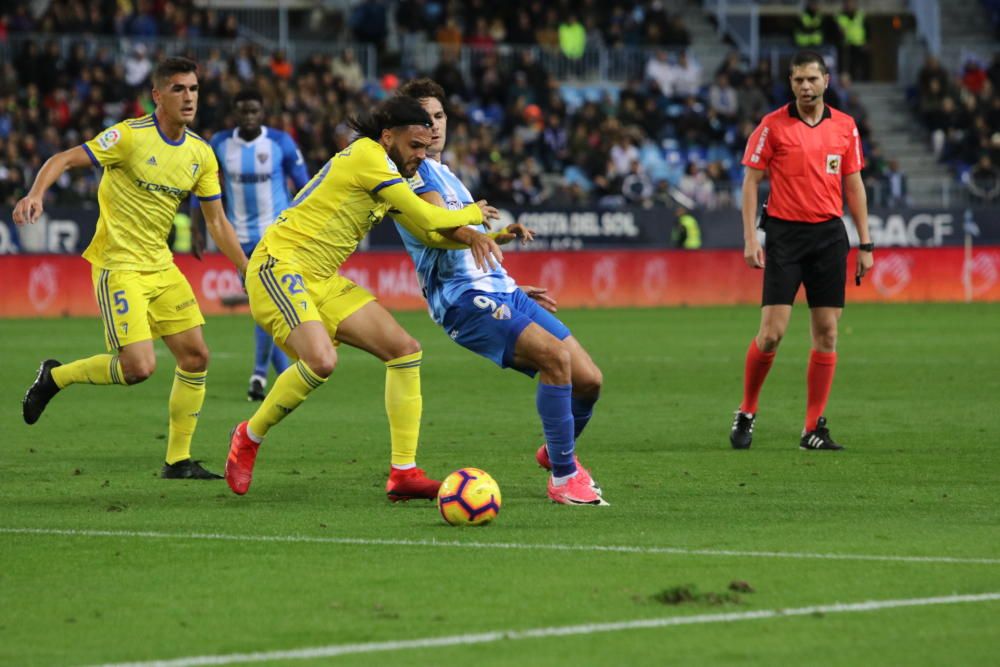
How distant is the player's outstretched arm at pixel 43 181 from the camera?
9109 millimetres

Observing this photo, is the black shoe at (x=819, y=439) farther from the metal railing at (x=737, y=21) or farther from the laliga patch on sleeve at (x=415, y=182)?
the metal railing at (x=737, y=21)

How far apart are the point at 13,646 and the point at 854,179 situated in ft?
24.4

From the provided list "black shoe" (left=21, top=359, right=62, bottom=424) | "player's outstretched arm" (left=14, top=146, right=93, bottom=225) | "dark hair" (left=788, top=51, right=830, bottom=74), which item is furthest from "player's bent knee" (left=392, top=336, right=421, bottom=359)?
"dark hair" (left=788, top=51, right=830, bottom=74)

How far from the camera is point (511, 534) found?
7898 millimetres

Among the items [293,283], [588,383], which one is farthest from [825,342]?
[293,283]

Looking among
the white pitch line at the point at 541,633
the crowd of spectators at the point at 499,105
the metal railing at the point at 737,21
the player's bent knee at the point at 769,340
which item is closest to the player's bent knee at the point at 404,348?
the player's bent knee at the point at 769,340

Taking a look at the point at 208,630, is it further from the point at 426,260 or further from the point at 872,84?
the point at 872,84

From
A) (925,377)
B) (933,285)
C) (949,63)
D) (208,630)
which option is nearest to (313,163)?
(933,285)

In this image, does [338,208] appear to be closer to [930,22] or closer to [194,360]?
[194,360]

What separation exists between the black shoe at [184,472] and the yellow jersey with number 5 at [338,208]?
1.51m

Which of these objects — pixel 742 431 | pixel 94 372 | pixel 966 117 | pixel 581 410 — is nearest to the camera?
pixel 581 410

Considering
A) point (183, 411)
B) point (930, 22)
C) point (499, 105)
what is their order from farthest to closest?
1. point (930, 22)
2. point (499, 105)
3. point (183, 411)

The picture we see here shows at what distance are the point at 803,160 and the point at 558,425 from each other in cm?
360

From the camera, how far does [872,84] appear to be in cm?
4141
